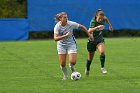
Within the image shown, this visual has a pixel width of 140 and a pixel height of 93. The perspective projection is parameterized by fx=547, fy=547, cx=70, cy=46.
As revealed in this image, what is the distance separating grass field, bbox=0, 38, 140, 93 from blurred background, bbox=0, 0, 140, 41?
1201cm

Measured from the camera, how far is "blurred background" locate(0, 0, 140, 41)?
125ft

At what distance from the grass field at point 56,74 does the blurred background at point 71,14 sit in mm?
12010

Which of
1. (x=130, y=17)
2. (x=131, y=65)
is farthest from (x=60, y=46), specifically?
(x=130, y=17)

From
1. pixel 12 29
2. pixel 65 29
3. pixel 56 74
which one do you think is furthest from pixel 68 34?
pixel 12 29

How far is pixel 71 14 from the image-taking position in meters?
38.8

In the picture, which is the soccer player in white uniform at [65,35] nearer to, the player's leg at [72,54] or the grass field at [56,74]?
the player's leg at [72,54]

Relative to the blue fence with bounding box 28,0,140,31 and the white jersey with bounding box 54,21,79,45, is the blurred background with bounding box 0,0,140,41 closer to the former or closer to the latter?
the blue fence with bounding box 28,0,140,31

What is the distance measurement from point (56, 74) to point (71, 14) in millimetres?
22288

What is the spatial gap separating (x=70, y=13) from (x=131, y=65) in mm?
19724

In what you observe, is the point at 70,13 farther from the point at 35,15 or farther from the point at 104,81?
the point at 104,81

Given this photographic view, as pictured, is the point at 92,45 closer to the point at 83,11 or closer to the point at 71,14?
the point at 71,14

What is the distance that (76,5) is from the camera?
3900 cm

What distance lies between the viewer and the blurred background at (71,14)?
3819cm

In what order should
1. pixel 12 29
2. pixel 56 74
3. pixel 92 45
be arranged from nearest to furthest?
pixel 92 45 → pixel 56 74 → pixel 12 29
